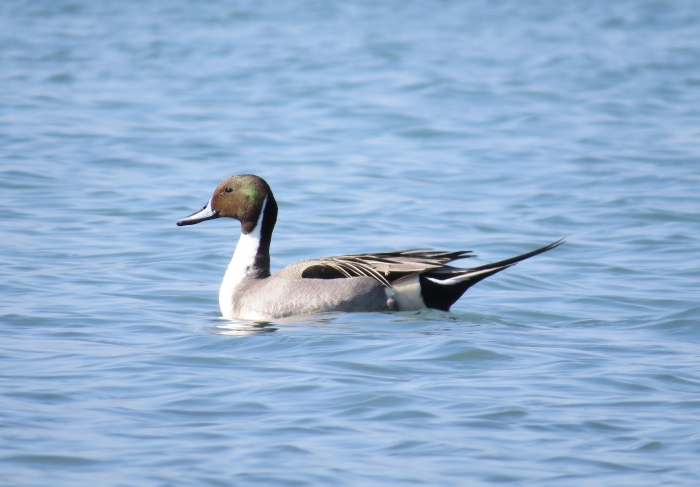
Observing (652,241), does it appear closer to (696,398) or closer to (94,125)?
(696,398)

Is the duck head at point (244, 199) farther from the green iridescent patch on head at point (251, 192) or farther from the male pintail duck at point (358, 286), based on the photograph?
the male pintail duck at point (358, 286)

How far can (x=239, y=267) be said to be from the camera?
7395 mm

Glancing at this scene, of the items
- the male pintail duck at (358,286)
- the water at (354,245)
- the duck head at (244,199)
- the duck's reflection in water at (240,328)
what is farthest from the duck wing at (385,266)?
the duck head at (244,199)

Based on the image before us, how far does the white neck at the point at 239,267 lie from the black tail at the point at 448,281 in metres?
1.27

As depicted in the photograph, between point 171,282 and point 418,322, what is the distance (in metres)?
2.17

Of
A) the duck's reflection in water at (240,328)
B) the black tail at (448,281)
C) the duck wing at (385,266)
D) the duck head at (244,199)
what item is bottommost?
the duck's reflection in water at (240,328)

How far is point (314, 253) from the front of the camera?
902cm

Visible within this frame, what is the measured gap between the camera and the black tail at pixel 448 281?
6914 millimetres

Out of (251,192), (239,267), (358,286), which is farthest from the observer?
(251,192)

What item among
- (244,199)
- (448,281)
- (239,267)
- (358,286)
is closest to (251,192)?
(244,199)

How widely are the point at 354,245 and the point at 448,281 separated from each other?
2.43 m

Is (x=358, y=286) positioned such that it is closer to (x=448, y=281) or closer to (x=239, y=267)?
(x=448, y=281)

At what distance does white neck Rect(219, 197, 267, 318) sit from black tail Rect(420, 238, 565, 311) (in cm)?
127

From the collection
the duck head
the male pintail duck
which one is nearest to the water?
the male pintail duck
